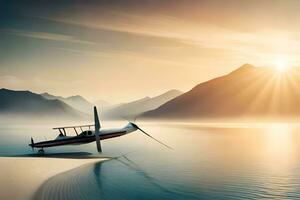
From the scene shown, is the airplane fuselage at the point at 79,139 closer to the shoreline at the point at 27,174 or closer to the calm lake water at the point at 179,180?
the shoreline at the point at 27,174

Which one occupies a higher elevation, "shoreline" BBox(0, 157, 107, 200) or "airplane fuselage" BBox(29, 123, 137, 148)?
"airplane fuselage" BBox(29, 123, 137, 148)

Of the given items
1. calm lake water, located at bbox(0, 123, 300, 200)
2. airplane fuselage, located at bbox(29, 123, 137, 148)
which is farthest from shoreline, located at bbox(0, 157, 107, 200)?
airplane fuselage, located at bbox(29, 123, 137, 148)

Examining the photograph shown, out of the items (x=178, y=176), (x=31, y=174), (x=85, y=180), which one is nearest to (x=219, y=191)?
(x=178, y=176)

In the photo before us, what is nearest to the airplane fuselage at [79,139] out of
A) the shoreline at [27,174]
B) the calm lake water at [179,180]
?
the shoreline at [27,174]

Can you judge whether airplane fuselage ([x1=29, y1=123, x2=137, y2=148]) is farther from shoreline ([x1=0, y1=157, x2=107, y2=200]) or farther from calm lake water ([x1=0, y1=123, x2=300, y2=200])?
calm lake water ([x1=0, y1=123, x2=300, y2=200])

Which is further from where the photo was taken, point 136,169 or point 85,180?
point 136,169

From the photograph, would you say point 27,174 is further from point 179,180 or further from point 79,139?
point 79,139

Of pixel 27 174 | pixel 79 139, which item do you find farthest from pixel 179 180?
pixel 79 139

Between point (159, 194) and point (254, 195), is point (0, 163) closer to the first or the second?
point (159, 194)
